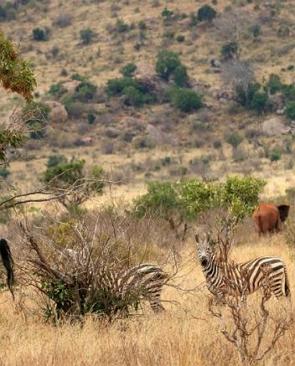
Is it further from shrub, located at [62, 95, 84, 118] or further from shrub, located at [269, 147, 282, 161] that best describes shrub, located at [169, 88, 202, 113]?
shrub, located at [269, 147, 282, 161]

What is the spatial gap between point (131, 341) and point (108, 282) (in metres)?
2.50

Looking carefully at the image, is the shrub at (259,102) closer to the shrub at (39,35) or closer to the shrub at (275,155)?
the shrub at (275,155)

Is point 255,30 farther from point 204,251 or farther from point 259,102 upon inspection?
point 204,251

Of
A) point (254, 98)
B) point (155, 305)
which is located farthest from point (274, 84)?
point (155, 305)

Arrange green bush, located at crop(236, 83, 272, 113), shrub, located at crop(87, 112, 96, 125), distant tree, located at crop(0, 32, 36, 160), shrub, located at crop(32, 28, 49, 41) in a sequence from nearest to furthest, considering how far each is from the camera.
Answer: distant tree, located at crop(0, 32, 36, 160) → shrub, located at crop(87, 112, 96, 125) → green bush, located at crop(236, 83, 272, 113) → shrub, located at crop(32, 28, 49, 41)

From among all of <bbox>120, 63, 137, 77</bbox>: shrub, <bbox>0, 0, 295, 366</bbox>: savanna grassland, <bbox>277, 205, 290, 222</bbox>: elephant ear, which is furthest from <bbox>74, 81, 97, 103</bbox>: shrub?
<bbox>277, 205, 290, 222</bbox>: elephant ear

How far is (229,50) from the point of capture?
218 ft

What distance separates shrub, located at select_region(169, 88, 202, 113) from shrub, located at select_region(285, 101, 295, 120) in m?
6.16

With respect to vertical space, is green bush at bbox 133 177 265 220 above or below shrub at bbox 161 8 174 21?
below

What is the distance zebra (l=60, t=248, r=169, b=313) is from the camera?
10.1 meters

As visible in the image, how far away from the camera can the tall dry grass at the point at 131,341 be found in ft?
23.4

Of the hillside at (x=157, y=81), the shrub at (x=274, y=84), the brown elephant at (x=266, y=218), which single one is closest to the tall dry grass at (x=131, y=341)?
the brown elephant at (x=266, y=218)

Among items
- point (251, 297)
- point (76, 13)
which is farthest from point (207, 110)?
point (251, 297)

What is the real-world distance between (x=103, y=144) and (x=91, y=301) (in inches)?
1761
